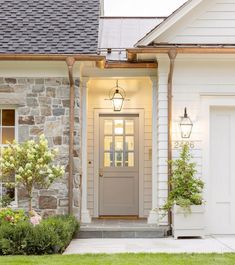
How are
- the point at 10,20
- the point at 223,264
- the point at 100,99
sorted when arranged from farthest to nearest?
the point at 100,99
the point at 10,20
the point at 223,264

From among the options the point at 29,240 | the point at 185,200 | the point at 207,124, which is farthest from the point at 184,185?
the point at 29,240

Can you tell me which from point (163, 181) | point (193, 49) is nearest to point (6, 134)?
point (163, 181)

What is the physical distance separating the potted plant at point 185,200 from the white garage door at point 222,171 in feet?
1.81

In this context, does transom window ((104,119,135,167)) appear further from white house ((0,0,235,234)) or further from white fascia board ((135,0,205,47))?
white fascia board ((135,0,205,47))

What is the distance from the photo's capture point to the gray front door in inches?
593

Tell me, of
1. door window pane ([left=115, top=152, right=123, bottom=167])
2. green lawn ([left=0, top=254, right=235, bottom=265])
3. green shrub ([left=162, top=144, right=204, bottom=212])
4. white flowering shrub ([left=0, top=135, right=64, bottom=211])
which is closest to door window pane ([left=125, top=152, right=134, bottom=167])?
door window pane ([left=115, top=152, right=123, bottom=167])

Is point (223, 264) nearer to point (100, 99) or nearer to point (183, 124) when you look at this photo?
point (183, 124)

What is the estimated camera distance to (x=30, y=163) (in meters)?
11.5

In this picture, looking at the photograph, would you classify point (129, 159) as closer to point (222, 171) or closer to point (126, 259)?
point (222, 171)

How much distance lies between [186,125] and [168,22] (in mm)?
1993

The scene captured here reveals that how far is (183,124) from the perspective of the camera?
40.1ft

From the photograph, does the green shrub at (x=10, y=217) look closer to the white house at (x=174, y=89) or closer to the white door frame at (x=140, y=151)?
the white house at (x=174, y=89)

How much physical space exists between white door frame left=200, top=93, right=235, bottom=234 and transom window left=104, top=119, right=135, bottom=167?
2.89m

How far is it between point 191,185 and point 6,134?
370cm
